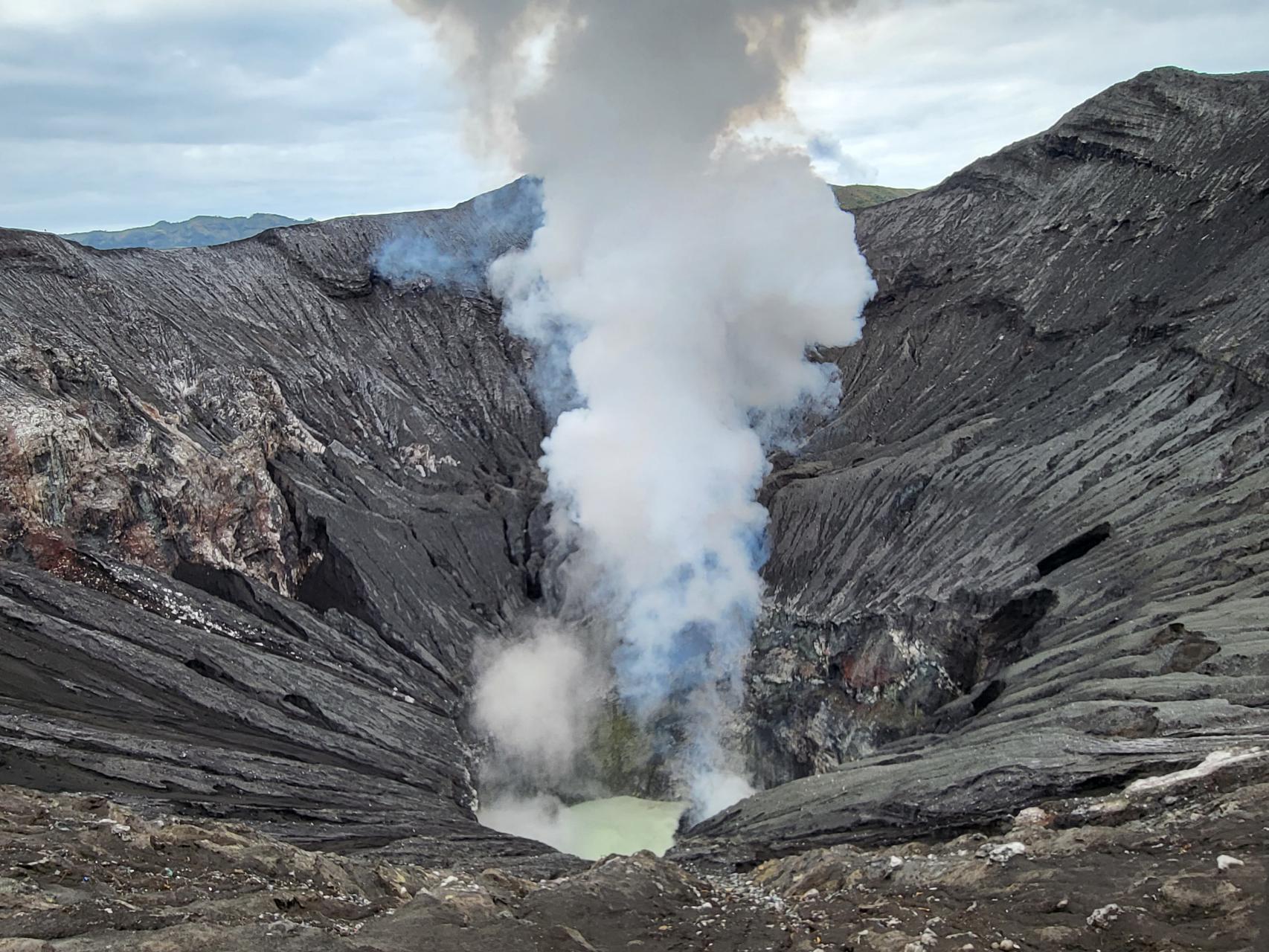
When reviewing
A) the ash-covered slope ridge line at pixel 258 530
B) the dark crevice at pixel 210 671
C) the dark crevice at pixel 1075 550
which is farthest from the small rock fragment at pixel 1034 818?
the dark crevice at pixel 210 671

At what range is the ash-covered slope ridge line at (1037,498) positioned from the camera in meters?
24.0

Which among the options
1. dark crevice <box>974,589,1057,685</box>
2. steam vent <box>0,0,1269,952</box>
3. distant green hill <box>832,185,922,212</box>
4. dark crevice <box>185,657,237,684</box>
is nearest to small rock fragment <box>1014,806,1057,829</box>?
steam vent <box>0,0,1269,952</box>

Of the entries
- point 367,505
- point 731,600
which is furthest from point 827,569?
point 367,505

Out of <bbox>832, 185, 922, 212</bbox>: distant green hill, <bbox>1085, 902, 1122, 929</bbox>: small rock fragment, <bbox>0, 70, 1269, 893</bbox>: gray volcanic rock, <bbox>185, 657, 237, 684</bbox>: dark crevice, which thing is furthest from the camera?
<bbox>832, 185, 922, 212</bbox>: distant green hill

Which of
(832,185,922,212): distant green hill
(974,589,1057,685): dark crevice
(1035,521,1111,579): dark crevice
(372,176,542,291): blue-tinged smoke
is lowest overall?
(974,589,1057,685): dark crevice

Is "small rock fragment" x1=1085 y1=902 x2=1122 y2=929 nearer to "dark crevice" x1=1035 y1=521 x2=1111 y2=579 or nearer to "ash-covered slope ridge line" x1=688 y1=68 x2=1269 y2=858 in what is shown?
"ash-covered slope ridge line" x1=688 y1=68 x2=1269 y2=858

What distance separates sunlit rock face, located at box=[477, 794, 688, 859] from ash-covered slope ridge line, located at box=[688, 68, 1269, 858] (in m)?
4.06

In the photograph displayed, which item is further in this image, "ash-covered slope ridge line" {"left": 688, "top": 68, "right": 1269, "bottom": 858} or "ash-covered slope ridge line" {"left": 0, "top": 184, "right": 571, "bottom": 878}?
"ash-covered slope ridge line" {"left": 0, "top": 184, "right": 571, "bottom": 878}

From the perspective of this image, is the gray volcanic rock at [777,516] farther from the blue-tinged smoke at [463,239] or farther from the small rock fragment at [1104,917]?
the small rock fragment at [1104,917]

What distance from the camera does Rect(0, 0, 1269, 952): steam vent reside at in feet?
57.0

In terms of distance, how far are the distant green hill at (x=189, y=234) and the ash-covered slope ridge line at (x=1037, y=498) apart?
94821 mm

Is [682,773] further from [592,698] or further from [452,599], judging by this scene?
[452,599]

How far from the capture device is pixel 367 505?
145 feet

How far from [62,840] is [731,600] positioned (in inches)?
1108
